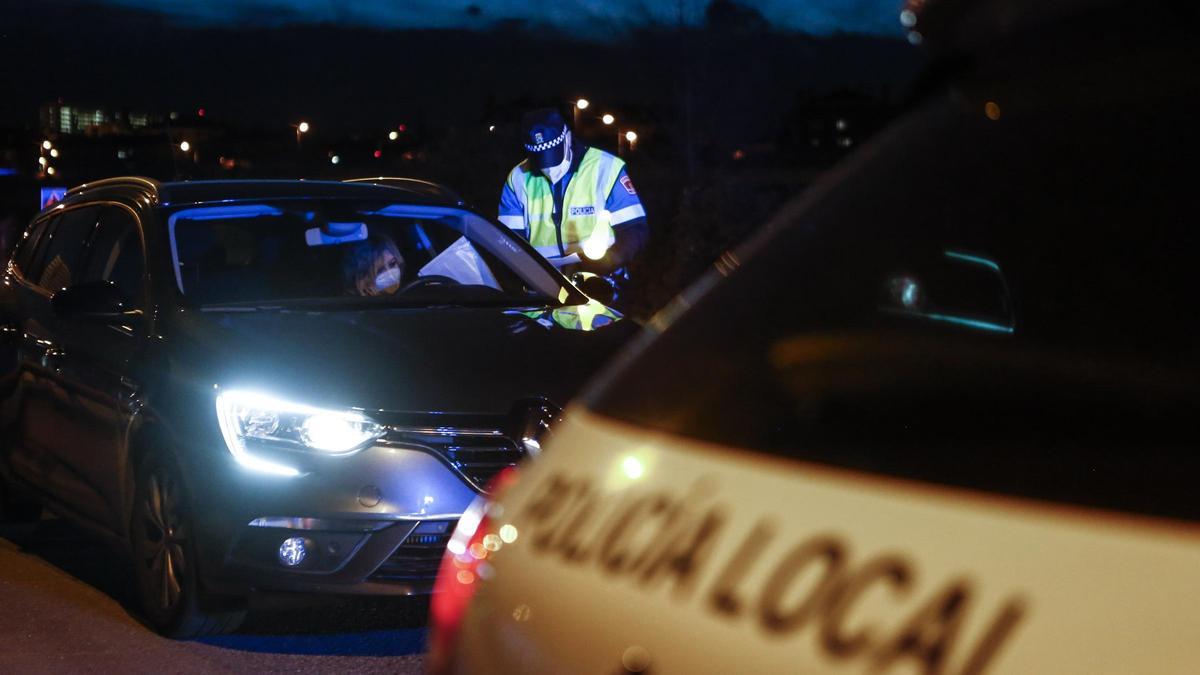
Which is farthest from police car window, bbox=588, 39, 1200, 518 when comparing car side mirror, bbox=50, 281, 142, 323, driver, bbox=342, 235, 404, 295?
driver, bbox=342, 235, 404, 295

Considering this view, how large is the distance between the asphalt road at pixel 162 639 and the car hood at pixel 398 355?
0.75m

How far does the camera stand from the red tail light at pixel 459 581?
2234 mm

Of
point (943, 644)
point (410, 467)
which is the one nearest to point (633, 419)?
point (943, 644)

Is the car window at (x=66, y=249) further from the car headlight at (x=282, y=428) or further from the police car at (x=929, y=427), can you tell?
the police car at (x=929, y=427)

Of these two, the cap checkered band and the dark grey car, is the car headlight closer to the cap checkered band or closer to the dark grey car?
the dark grey car

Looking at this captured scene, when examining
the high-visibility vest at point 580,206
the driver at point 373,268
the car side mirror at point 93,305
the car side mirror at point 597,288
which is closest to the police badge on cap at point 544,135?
the high-visibility vest at point 580,206

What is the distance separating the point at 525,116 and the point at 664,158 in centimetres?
1849

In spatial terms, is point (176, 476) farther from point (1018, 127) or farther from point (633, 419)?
point (1018, 127)

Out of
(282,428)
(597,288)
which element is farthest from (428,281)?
(282,428)

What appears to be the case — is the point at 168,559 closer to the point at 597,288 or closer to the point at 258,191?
the point at 258,191

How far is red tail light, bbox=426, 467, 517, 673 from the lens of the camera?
223cm

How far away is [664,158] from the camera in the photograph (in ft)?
91.0

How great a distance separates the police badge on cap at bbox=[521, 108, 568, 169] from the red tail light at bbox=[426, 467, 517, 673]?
22.9 feet

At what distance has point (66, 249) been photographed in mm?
8008
